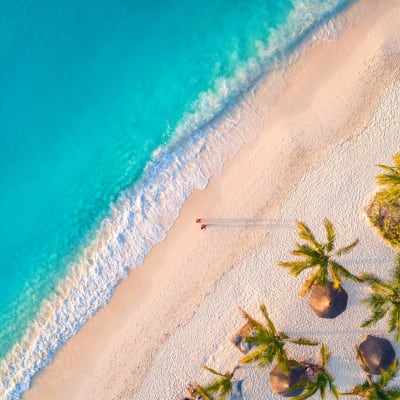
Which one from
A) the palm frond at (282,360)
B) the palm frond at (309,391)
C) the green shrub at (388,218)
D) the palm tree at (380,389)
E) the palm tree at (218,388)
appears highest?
the green shrub at (388,218)

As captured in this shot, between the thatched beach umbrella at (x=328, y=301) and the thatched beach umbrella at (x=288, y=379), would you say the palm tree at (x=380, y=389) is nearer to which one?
the thatched beach umbrella at (x=288, y=379)

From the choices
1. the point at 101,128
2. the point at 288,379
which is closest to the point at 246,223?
the point at 288,379

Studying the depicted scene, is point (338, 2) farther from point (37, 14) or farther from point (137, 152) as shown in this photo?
point (37, 14)

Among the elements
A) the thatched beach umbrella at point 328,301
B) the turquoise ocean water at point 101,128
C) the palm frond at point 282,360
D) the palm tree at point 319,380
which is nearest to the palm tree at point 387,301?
the thatched beach umbrella at point 328,301

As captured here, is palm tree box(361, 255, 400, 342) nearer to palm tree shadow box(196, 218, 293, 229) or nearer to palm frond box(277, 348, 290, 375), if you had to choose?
palm frond box(277, 348, 290, 375)

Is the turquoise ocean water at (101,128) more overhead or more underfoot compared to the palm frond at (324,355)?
more overhead

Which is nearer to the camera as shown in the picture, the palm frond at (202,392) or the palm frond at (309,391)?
the palm frond at (309,391)

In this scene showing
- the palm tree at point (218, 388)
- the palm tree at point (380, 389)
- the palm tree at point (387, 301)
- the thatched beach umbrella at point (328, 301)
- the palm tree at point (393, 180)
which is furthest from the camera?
the thatched beach umbrella at point (328, 301)
